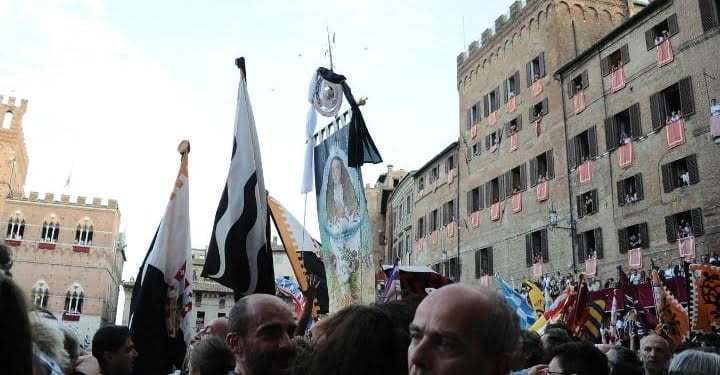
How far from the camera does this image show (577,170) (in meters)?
24.3

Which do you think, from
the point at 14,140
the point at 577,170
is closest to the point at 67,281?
the point at 14,140

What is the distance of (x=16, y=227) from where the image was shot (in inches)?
2047

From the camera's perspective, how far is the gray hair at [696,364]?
3615 mm

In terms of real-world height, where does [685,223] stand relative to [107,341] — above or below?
above

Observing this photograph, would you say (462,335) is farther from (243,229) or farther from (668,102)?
(668,102)

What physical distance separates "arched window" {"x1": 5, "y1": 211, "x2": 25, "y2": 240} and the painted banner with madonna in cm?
5239

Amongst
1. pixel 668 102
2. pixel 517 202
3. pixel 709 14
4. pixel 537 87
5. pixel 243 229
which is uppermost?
pixel 537 87

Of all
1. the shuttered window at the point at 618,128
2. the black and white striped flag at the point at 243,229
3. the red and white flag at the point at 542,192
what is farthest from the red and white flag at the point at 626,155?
the black and white striped flag at the point at 243,229

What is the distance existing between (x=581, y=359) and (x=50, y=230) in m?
57.0

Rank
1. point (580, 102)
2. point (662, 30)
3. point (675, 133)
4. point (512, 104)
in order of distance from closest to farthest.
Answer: point (675, 133), point (662, 30), point (580, 102), point (512, 104)

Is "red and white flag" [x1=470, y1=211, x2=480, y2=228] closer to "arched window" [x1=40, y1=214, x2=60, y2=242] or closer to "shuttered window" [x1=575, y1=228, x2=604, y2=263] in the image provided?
"shuttered window" [x1=575, y1=228, x2=604, y2=263]

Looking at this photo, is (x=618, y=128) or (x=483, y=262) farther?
(x=483, y=262)

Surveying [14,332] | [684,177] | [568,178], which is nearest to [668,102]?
[684,177]

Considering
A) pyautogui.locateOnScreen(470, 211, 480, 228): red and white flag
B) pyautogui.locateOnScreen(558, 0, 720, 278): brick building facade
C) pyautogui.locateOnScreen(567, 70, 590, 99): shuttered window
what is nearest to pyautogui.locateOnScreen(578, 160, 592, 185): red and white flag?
pyautogui.locateOnScreen(558, 0, 720, 278): brick building facade
